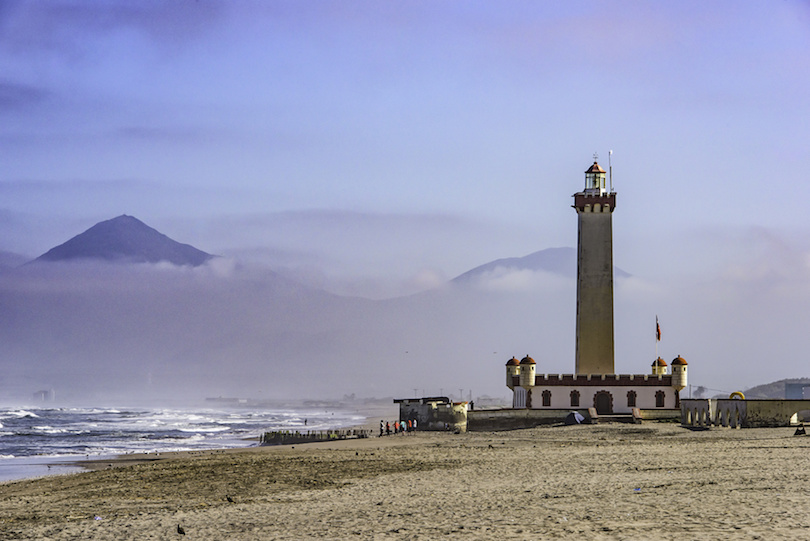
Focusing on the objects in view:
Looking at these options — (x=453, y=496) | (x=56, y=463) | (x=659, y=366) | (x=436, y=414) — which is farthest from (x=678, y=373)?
(x=453, y=496)

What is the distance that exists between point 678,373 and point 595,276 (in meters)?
7.95

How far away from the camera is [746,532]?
14.1 metres

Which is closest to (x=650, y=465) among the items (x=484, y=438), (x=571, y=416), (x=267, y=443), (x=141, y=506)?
(x=141, y=506)

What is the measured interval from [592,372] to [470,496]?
1508 inches

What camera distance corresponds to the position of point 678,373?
183 ft

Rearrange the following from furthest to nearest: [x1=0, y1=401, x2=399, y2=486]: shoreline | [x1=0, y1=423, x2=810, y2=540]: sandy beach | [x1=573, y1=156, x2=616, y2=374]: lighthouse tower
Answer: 1. [x1=573, y1=156, x2=616, y2=374]: lighthouse tower
2. [x1=0, y1=401, x2=399, y2=486]: shoreline
3. [x1=0, y1=423, x2=810, y2=540]: sandy beach

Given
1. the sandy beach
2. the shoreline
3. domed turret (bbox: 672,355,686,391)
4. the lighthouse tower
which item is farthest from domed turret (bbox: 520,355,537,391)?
the shoreline

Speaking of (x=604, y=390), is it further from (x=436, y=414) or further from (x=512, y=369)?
(x=436, y=414)

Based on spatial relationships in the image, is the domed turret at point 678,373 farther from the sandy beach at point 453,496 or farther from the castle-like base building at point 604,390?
the sandy beach at point 453,496

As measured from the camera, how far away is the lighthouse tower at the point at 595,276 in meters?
57.6

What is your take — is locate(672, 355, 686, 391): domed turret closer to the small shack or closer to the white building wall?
the white building wall

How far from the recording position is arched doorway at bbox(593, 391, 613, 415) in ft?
182

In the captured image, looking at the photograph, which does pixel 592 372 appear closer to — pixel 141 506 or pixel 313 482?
pixel 313 482

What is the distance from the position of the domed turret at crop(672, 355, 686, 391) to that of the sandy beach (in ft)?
65.6
